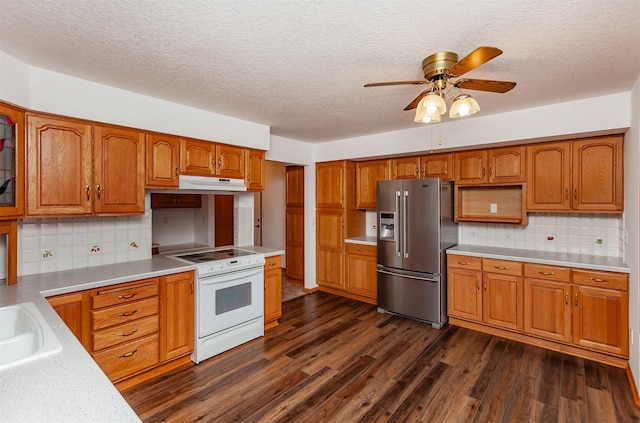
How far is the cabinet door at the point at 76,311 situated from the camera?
2096 mm

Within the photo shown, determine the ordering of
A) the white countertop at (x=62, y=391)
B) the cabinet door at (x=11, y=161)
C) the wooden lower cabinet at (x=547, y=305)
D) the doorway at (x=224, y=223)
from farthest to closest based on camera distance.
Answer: the doorway at (x=224, y=223) → the wooden lower cabinet at (x=547, y=305) → the cabinet door at (x=11, y=161) → the white countertop at (x=62, y=391)

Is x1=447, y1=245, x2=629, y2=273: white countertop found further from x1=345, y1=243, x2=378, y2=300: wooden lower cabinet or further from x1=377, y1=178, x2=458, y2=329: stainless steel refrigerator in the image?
x1=345, y1=243, x2=378, y2=300: wooden lower cabinet

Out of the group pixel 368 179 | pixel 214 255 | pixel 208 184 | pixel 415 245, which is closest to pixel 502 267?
pixel 415 245

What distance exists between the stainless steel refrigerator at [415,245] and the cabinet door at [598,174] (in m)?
1.22

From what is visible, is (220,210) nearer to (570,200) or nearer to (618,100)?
(570,200)

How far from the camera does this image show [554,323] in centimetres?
304

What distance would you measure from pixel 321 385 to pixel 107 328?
166 centimetres

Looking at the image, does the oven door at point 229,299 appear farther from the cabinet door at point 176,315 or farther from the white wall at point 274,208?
the white wall at point 274,208

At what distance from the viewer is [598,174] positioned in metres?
2.99

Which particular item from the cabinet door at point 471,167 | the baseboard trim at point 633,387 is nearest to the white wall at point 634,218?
the baseboard trim at point 633,387

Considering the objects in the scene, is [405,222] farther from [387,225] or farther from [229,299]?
[229,299]

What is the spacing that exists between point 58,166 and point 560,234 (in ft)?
15.4

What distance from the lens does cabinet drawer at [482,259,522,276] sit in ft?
10.6

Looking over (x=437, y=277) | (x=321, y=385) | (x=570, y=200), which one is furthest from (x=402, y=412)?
(x=570, y=200)
